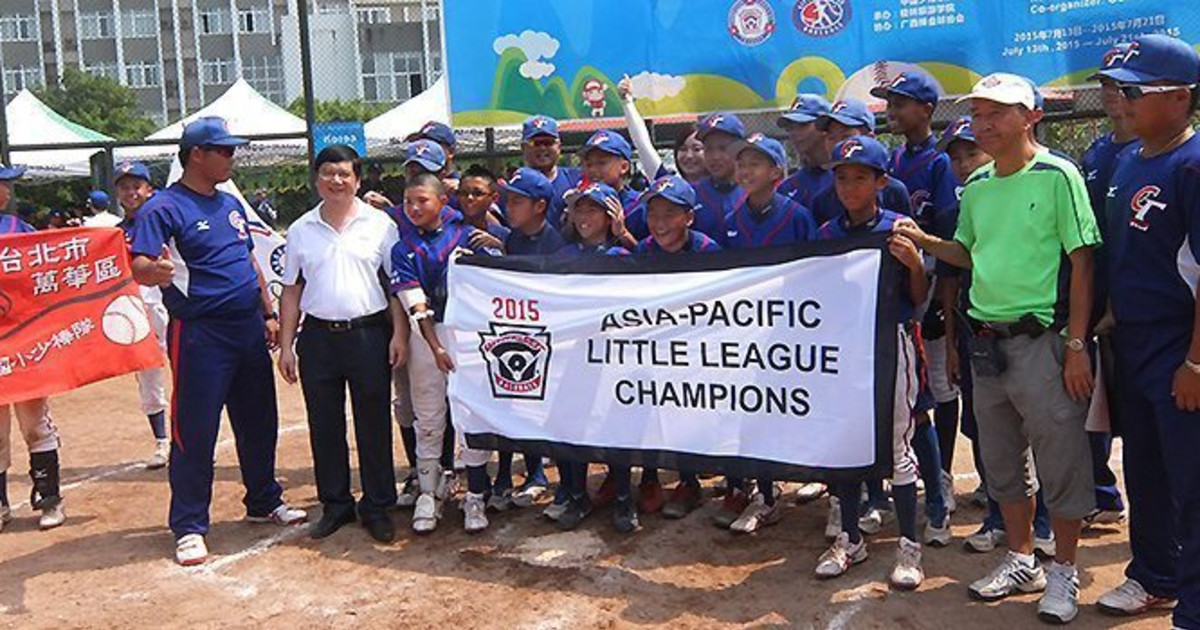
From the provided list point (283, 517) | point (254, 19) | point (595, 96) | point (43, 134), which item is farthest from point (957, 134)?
point (254, 19)

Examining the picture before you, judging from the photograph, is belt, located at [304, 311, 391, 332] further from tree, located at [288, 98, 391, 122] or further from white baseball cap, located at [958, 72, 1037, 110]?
tree, located at [288, 98, 391, 122]

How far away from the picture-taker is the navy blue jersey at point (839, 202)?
4.84 m

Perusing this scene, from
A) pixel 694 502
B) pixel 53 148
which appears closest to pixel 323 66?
pixel 53 148

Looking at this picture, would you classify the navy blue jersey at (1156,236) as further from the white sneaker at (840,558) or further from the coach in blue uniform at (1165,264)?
the white sneaker at (840,558)

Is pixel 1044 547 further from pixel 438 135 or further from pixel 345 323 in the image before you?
pixel 438 135

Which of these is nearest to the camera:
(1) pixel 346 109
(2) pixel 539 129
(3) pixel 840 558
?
(3) pixel 840 558

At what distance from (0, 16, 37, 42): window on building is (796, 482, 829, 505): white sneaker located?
68.4m

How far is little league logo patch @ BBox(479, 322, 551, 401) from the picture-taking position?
5.36 meters

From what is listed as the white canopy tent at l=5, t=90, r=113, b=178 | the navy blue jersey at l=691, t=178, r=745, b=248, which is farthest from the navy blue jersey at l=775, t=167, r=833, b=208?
the white canopy tent at l=5, t=90, r=113, b=178

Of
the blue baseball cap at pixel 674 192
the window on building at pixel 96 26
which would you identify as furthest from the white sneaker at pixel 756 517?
the window on building at pixel 96 26

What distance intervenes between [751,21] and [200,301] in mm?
5310

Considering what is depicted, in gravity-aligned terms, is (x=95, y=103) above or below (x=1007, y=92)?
above

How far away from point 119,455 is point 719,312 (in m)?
5.42

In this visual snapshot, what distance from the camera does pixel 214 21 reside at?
64.4 meters
